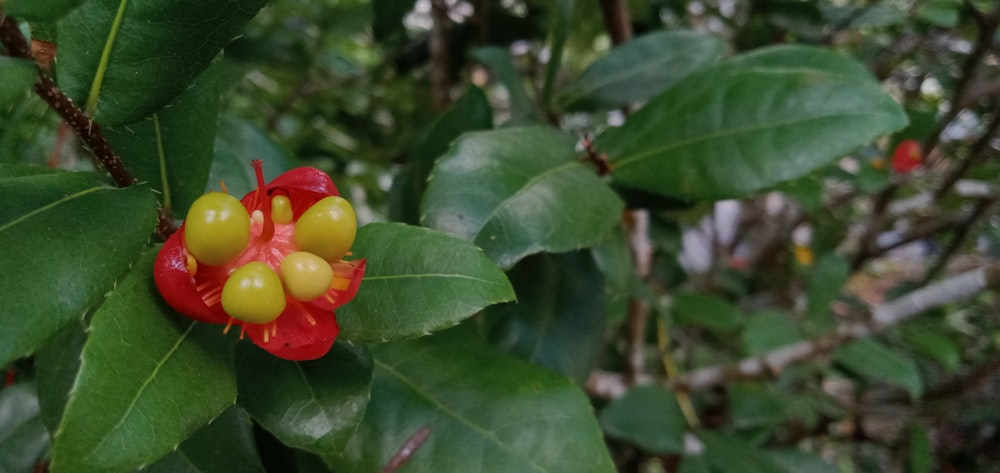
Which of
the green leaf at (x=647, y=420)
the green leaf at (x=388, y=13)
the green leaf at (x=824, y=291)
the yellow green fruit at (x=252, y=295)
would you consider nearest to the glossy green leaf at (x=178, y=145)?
the yellow green fruit at (x=252, y=295)

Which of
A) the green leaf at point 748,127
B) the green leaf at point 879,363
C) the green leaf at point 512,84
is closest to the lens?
the green leaf at point 748,127

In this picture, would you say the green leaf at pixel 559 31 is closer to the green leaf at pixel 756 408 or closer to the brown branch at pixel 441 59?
the brown branch at pixel 441 59

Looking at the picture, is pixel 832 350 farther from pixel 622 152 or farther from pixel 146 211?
pixel 146 211

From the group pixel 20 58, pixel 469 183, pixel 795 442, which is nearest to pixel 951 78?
pixel 795 442

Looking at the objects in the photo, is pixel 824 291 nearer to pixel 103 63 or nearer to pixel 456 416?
pixel 456 416

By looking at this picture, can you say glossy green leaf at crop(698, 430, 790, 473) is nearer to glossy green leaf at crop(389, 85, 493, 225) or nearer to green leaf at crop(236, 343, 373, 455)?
glossy green leaf at crop(389, 85, 493, 225)

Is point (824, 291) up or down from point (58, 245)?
down

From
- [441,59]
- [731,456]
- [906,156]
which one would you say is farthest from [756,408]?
[441,59]
